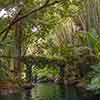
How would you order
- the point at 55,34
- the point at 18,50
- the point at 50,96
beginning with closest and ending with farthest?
the point at 50,96
the point at 18,50
the point at 55,34

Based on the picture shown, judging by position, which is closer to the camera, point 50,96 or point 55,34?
point 50,96

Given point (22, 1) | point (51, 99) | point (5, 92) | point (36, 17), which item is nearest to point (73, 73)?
point (5, 92)

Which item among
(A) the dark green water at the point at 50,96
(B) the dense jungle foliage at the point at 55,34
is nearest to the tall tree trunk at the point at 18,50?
(B) the dense jungle foliage at the point at 55,34

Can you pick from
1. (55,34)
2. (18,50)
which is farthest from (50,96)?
(55,34)

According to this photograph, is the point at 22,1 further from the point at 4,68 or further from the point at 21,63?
the point at 21,63

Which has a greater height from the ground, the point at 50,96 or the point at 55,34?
the point at 55,34

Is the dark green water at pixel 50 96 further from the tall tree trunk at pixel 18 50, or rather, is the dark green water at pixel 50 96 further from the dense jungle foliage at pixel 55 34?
the tall tree trunk at pixel 18 50

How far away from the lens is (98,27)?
26891mm

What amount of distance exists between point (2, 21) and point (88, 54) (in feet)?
46.6

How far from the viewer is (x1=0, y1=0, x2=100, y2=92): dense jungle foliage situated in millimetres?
13625

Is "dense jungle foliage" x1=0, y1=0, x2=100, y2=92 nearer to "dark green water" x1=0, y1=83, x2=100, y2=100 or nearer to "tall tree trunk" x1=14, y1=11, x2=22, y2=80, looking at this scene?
"tall tree trunk" x1=14, y1=11, x2=22, y2=80

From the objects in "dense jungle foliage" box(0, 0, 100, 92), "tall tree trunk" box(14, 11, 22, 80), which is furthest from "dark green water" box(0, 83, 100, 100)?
"tall tree trunk" box(14, 11, 22, 80)

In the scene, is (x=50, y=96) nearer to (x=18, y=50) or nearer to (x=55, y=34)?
(x=18, y=50)

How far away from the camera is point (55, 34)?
38.3m
